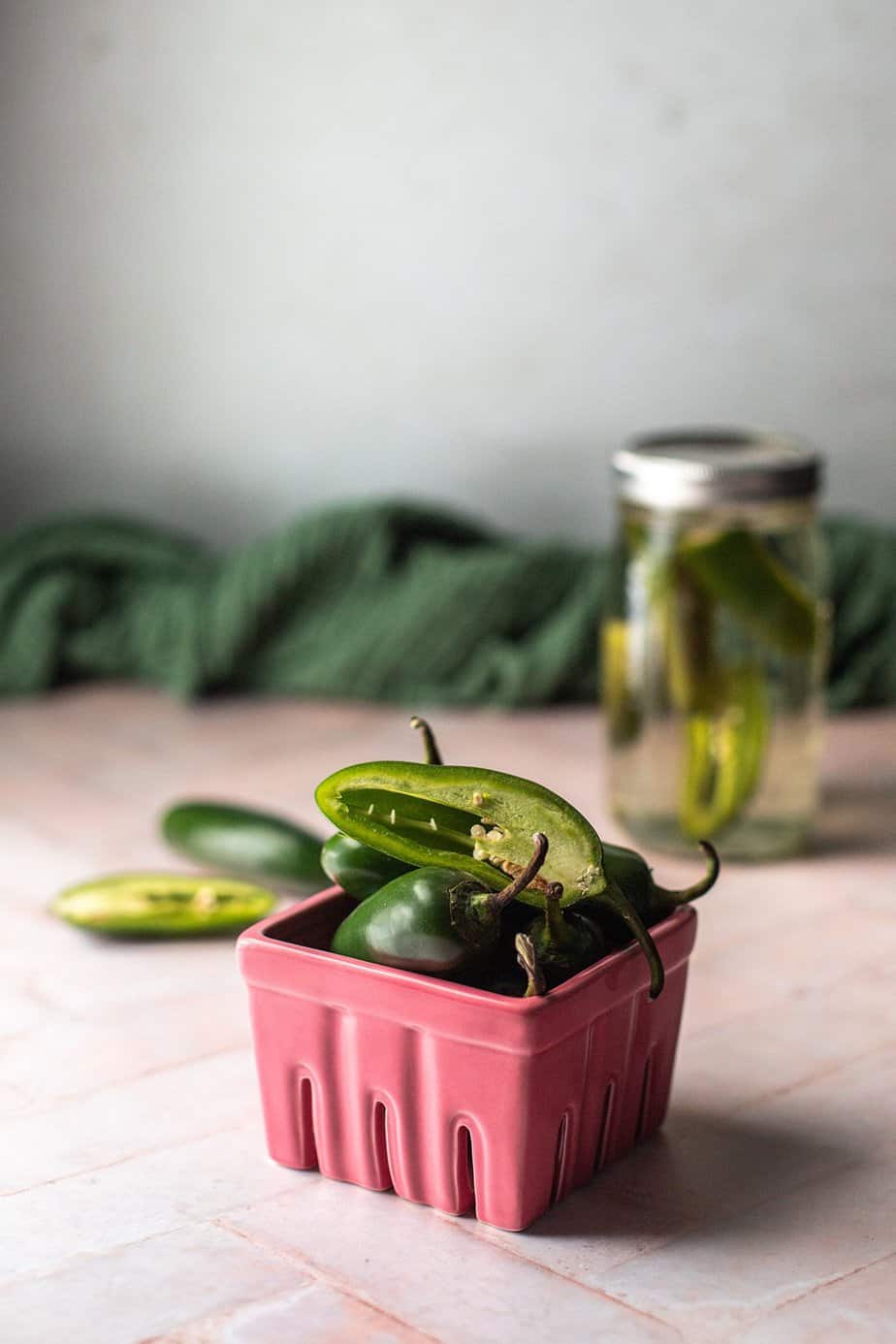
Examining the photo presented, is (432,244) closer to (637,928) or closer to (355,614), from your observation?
(355,614)

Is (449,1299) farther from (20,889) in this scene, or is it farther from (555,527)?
(555,527)

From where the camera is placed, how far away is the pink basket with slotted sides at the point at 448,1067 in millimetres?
752

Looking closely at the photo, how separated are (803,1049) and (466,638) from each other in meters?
0.73

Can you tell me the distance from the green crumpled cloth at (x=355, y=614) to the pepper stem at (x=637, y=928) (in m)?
0.86

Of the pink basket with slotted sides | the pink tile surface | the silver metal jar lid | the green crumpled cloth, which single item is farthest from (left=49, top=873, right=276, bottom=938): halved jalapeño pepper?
the green crumpled cloth

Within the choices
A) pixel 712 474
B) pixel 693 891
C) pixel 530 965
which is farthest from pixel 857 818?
pixel 530 965

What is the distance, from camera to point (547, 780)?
57.6 inches

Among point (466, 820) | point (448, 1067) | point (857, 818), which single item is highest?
point (466, 820)

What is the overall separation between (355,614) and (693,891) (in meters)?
0.91

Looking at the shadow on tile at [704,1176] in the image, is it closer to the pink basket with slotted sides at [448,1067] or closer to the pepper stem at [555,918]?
the pink basket with slotted sides at [448,1067]

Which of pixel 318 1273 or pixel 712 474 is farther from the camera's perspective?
pixel 712 474

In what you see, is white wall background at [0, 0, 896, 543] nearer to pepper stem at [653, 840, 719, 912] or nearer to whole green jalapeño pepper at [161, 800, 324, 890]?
whole green jalapeño pepper at [161, 800, 324, 890]

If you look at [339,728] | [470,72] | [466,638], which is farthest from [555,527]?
[470,72]

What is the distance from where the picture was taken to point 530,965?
2.40ft
